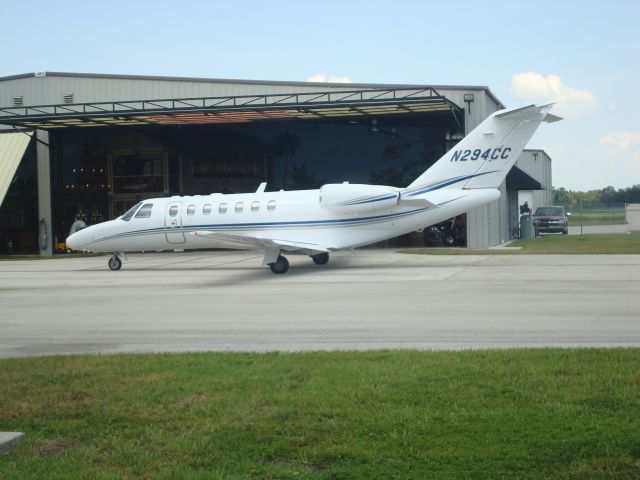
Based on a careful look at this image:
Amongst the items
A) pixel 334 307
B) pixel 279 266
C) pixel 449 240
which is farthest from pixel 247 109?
pixel 334 307

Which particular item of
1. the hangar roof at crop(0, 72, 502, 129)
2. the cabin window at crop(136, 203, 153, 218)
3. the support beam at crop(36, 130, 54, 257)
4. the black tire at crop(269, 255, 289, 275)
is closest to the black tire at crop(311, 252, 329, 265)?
the black tire at crop(269, 255, 289, 275)

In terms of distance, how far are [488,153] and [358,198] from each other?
13.5 ft

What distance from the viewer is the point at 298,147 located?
42.9 m

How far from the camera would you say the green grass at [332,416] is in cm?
581

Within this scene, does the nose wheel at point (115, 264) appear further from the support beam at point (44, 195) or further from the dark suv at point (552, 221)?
the dark suv at point (552, 221)

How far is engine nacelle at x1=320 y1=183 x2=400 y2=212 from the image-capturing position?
24375 mm

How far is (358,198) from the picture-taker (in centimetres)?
2459

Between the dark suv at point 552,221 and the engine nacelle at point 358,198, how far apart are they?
3172 cm

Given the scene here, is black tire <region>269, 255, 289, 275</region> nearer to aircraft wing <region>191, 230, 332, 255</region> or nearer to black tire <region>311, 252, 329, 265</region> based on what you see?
aircraft wing <region>191, 230, 332, 255</region>

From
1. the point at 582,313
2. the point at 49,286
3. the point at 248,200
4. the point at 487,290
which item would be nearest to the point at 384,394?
the point at 582,313

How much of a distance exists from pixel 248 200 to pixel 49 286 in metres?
7.01

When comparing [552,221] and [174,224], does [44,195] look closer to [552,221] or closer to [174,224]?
[174,224]

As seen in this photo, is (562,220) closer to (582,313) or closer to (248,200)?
(248,200)

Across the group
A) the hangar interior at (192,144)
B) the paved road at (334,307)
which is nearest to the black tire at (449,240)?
the hangar interior at (192,144)
